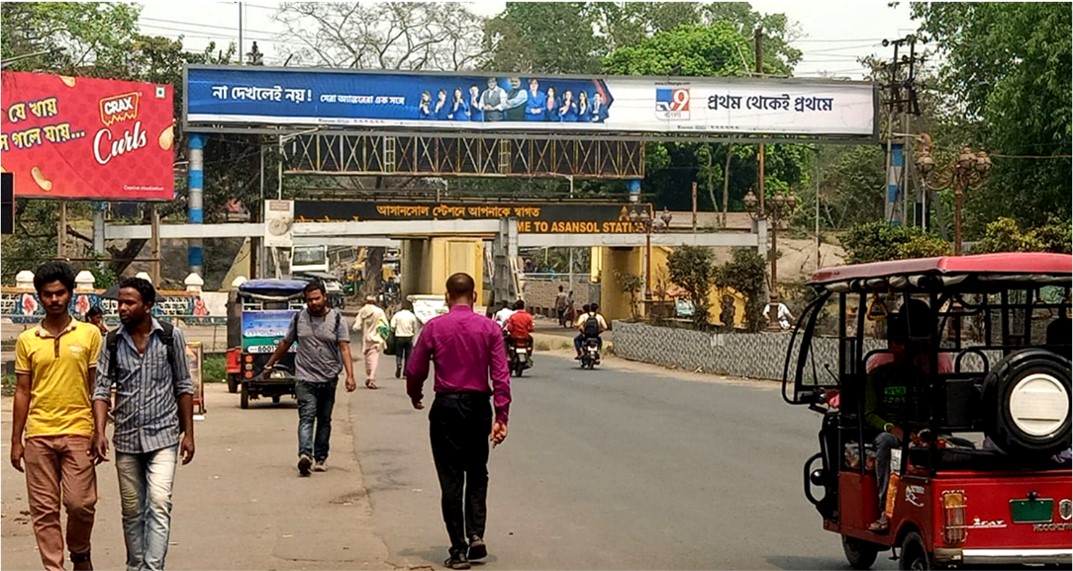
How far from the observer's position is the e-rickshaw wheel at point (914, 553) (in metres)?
8.05

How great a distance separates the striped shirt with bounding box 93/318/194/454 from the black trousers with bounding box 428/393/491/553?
1.80m

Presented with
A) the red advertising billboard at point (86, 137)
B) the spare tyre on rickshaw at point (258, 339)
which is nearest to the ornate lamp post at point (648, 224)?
the red advertising billboard at point (86, 137)

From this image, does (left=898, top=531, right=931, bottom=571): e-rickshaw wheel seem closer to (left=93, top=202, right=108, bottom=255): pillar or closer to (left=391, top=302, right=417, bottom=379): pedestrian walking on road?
(left=391, top=302, right=417, bottom=379): pedestrian walking on road

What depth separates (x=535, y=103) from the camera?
51250mm

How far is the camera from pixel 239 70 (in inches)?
1937

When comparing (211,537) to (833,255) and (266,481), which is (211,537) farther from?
(833,255)

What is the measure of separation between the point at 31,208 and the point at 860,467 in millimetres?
49646

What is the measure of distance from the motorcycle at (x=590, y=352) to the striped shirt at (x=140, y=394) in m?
26.9

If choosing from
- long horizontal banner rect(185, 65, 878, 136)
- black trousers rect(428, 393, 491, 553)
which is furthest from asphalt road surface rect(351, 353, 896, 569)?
long horizontal banner rect(185, 65, 878, 136)

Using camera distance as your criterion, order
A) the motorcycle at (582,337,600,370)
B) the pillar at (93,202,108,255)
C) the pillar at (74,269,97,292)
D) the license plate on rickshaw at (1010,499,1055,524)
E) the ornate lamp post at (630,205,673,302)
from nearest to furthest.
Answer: the license plate on rickshaw at (1010,499,1055,524) < the motorcycle at (582,337,600,370) < the pillar at (74,269,97,292) < the pillar at (93,202,108,255) < the ornate lamp post at (630,205,673,302)

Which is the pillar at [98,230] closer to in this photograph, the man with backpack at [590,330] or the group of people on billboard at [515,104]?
the group of people on billboard at [515,104]

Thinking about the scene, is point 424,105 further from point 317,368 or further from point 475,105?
point 317,368

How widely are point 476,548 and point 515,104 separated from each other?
4209 centimetres

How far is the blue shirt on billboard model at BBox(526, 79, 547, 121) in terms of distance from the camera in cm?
5109
